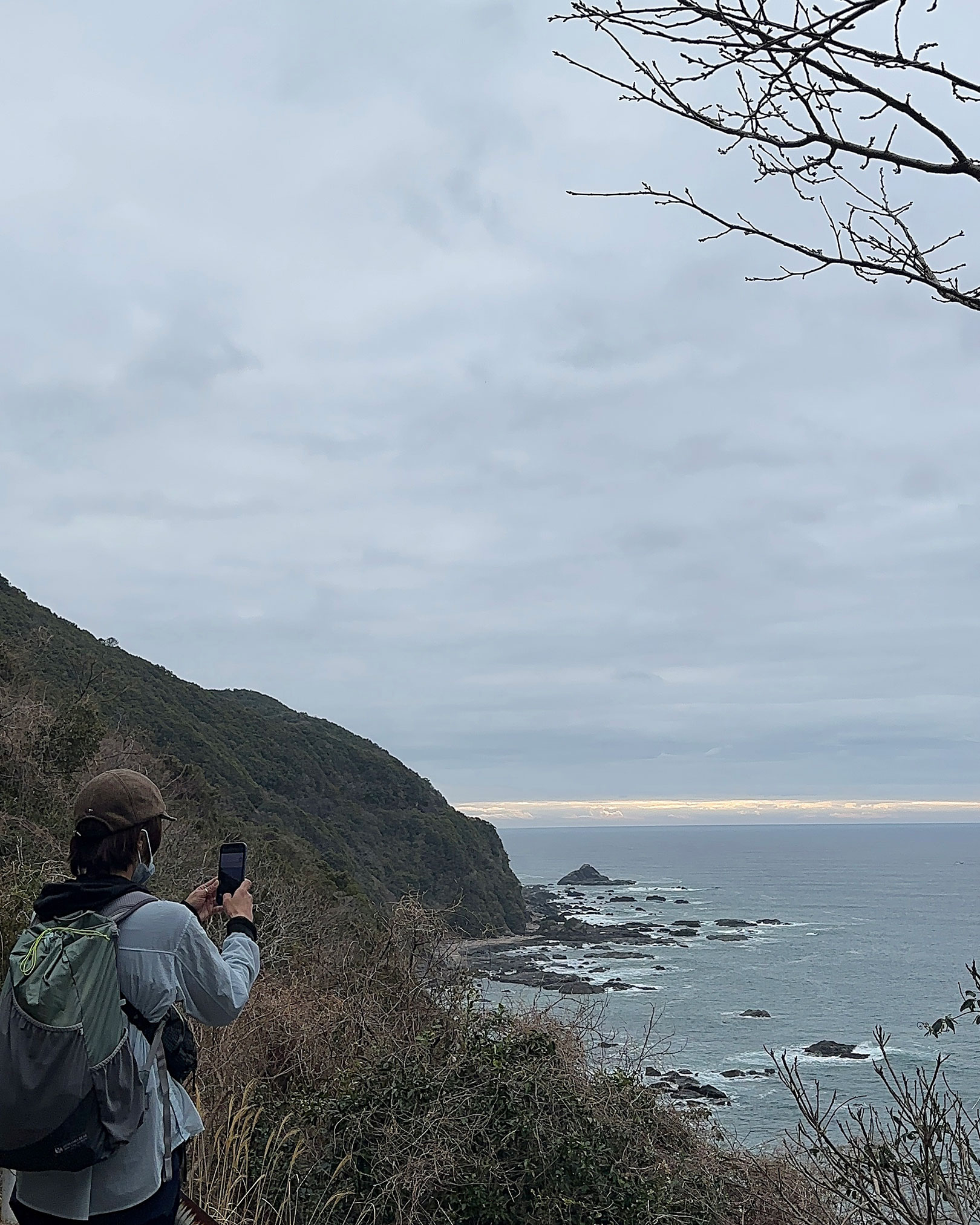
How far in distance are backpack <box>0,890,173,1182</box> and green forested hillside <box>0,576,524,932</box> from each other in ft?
63.3

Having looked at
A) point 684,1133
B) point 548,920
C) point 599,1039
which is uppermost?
point 599,1039

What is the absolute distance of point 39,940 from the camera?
83.7 inches

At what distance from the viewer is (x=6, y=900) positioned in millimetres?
6141

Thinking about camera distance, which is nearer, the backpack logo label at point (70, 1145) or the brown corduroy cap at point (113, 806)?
the backpack logo label at point (70, 1145)

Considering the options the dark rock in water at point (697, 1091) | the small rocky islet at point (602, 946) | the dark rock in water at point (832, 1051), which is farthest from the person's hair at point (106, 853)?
the dark rock in water at point (832, 1051)

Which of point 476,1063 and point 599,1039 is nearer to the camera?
point 476,1063

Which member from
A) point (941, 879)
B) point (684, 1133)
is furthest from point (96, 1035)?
point (941, 879)

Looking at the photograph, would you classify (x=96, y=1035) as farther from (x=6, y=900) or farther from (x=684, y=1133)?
(x=684, y=1133)

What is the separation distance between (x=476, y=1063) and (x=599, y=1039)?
1.92 metres

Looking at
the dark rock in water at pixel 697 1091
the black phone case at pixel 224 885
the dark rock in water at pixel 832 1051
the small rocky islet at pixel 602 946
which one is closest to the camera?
the black phone case at pixel 224 885

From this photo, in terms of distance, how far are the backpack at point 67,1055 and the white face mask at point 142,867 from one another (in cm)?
19

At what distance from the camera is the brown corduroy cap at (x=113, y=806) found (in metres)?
2.30

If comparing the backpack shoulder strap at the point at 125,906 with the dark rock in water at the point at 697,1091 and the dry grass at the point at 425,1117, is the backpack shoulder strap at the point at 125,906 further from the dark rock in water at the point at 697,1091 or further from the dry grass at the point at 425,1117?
the dark rock in water at the point at 697,1091

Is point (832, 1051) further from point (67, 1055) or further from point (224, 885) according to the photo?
point (67, 1055)
